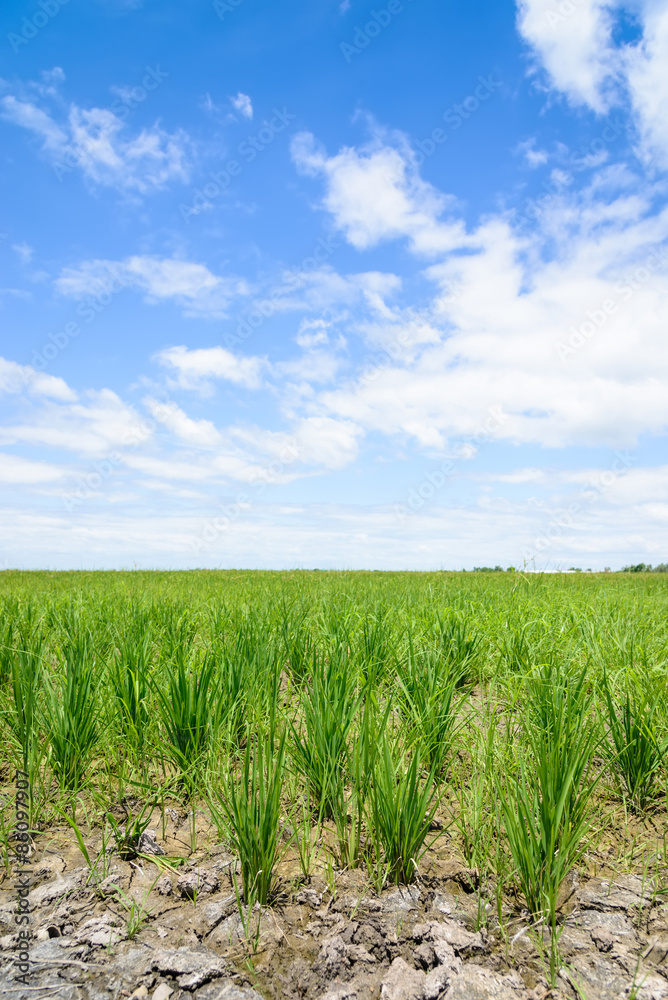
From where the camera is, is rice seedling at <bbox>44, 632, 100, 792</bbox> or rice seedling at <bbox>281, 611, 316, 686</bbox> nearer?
rice seedling at <bbox>44, 632, 100, 792</bbox>

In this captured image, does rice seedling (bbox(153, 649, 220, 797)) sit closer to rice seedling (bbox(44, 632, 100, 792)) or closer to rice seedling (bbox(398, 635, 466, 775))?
rice seedling (bbox(44, 632, 100, 792))

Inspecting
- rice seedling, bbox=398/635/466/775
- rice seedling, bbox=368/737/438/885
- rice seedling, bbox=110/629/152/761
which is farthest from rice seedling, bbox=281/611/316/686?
rice seedling, bbox=368/737/438/885

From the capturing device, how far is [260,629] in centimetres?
365

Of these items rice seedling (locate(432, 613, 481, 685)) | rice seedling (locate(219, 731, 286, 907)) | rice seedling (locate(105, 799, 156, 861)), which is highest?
rice seedling (locate(432, 613, 481, 685))

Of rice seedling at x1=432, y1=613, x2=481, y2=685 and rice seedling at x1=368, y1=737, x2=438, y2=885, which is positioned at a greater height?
rice seedling at x1=432, y1=613, x2=481, y2=685

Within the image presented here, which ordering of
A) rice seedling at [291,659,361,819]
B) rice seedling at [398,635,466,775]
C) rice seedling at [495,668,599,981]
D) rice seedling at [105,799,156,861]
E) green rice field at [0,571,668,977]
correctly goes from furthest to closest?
rice seedling at [398,635,466,775] → rice seedling at [291,659,361,819] → rice seedling at [105,799,156,861] → green rice field at [0,571,668,977] → rice seedling at [495,668,599,981]

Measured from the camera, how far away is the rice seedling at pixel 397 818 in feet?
6.72

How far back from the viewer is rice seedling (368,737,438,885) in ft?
6.72

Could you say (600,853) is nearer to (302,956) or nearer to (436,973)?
(436,973)

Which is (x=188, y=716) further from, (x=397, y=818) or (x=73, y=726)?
(x=397, y=818)

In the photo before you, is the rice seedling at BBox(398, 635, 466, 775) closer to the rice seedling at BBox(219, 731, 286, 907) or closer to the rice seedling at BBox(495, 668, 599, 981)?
the rice seedling at BBox(495, 668, 599, 981)

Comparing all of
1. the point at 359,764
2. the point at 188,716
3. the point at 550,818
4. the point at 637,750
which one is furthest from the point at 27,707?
the point at 637,750

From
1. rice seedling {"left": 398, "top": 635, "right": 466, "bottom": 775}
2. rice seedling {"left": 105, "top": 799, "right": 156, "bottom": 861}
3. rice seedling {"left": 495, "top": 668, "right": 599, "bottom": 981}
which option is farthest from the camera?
rice seedling {"left": 398, "top": 635, "right": 466, "bottom": 775}

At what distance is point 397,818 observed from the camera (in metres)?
2.03
